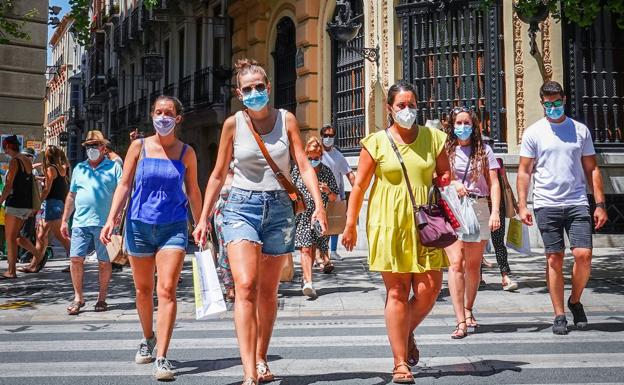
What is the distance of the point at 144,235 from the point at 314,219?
1236 millimetres

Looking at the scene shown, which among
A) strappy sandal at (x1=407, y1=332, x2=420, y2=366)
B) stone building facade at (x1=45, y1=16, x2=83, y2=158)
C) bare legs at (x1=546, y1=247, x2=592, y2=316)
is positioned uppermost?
stone building facade at (x1=45, y1=16, x2=83, y2=158)

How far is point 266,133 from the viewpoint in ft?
15.4

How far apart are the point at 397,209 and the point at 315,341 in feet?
6.15

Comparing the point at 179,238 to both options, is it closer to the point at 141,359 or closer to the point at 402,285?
the point at 141,359

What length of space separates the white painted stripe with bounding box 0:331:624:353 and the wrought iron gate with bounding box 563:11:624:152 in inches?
369

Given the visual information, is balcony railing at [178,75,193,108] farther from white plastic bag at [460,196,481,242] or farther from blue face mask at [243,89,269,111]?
blue face mask at [243,89,269,111]

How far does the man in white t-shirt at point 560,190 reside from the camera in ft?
20.3

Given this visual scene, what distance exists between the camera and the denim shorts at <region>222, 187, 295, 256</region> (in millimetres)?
4504

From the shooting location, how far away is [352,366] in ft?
16.7

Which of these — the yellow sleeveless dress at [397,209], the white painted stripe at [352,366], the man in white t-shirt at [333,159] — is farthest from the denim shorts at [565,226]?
the man in white t-shirt at [333,159]

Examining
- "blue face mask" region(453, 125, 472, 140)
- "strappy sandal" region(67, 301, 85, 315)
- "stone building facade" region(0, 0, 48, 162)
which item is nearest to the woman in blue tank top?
"blue face mask" region(453, 125, 472, 140)

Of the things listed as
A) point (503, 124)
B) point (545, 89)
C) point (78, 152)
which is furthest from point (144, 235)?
point (78, 152)

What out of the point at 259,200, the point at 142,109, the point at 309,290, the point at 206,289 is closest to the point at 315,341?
the point at 206,289

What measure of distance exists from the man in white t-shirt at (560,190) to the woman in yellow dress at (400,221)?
1798mm
